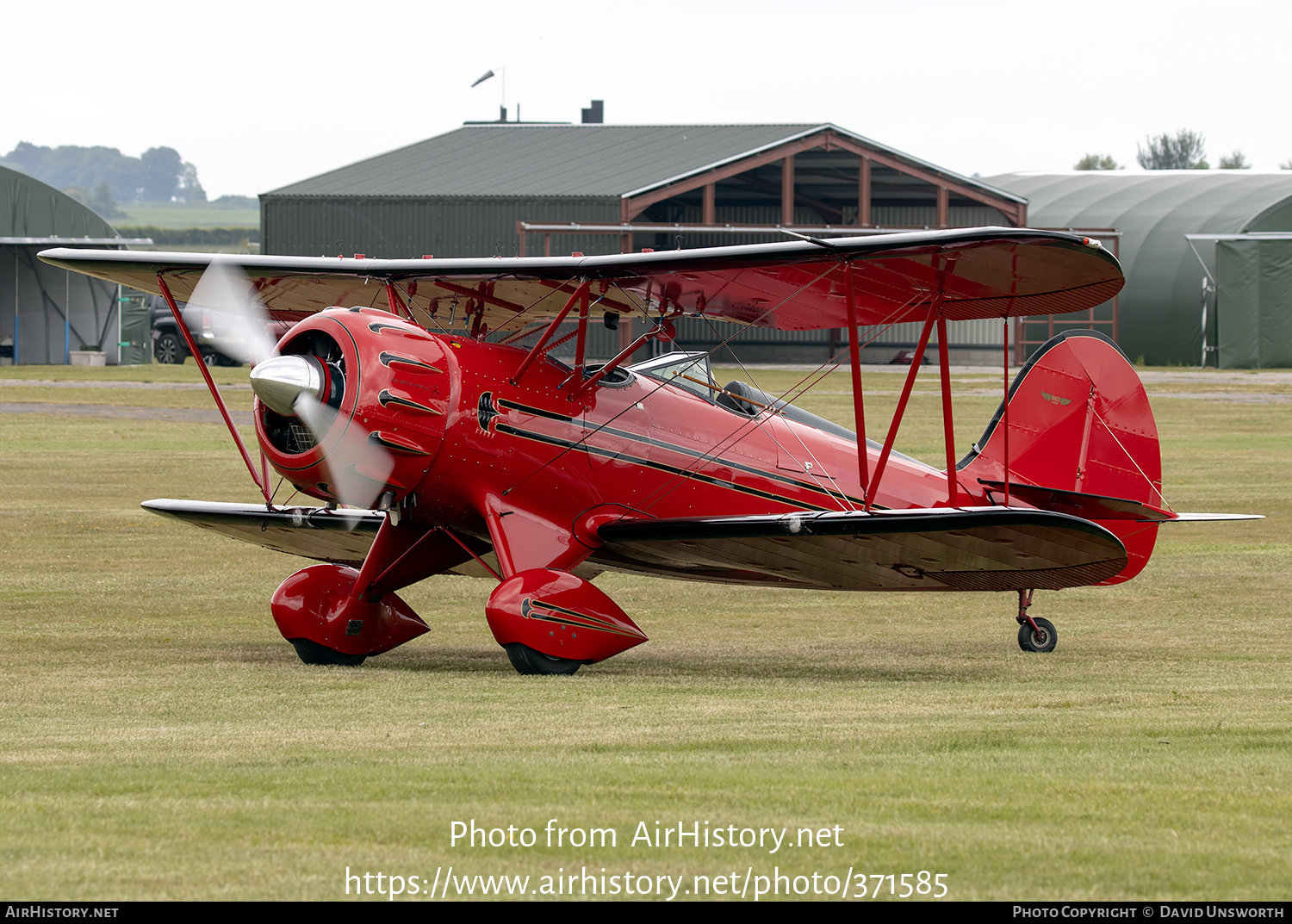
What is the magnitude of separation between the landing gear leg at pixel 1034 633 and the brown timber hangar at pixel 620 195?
3609 cm

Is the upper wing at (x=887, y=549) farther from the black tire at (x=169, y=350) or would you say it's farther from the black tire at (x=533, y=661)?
the black tire at (x=169, y=350)

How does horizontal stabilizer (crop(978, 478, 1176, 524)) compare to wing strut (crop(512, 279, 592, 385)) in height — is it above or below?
below

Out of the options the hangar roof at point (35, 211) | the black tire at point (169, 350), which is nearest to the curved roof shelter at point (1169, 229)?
the black tire at point (169, 350)

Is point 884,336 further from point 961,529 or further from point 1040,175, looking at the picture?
point 961,529

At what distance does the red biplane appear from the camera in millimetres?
9984

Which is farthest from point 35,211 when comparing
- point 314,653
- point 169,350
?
point 314,653

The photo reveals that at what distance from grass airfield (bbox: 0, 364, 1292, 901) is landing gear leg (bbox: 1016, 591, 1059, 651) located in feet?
0.46

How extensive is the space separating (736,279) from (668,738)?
416cm

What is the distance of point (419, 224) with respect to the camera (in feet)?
179

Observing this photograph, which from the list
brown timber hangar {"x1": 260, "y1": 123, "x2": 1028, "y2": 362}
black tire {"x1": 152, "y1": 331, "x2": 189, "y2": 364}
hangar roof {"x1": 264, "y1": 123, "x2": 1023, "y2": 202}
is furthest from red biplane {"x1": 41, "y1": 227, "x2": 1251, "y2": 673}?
black tire {"x1": 152, "y1": 331, "x2": 189, "y2": 364}

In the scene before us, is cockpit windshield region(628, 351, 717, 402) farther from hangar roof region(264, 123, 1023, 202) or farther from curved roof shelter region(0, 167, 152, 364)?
curved roof shelter region(0, 167, 152, 364)

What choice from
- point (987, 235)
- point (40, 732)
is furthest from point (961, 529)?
point (40, 732)

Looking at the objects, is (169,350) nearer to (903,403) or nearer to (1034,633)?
(1034,633)

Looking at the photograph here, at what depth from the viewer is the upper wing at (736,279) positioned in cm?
979
